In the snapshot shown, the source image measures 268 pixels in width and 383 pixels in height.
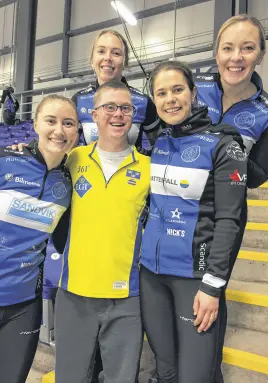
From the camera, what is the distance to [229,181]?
121 cm

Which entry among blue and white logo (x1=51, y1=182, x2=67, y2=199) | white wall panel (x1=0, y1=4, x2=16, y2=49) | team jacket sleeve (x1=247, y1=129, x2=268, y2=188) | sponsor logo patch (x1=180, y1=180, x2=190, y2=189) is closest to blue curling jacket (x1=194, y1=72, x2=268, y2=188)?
team jacket sleeve (x1=247, y1=129, x2=268, y2=188)

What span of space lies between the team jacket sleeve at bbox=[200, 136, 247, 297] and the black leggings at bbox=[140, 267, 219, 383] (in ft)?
0.26

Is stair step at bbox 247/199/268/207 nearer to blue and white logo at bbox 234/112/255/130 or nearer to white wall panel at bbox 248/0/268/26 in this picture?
blue and white logo at bbox 234/112/255/130

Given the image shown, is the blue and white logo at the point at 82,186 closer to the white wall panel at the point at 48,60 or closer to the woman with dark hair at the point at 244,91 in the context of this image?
the woman with dark hair at the point at 244,91

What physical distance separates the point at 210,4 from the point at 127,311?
9.35 meters

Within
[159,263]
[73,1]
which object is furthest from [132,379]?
[73,1]

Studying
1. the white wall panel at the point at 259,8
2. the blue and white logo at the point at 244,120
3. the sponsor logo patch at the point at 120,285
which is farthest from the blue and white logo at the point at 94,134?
the white wall panel at the point at 259,8

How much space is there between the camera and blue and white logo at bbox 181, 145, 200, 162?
126cm

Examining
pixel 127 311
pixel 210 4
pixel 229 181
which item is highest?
pixel 210 4

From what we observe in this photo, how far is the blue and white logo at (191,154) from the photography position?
1.26m

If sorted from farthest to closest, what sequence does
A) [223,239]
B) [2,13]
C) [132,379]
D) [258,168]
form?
[2,13] → [258,168] → [132,379] → [223,239]

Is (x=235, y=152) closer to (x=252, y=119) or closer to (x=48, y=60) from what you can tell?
(x=252, y=119)

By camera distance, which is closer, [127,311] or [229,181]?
[229,181]

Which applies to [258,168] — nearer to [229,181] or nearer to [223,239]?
[229,181]
